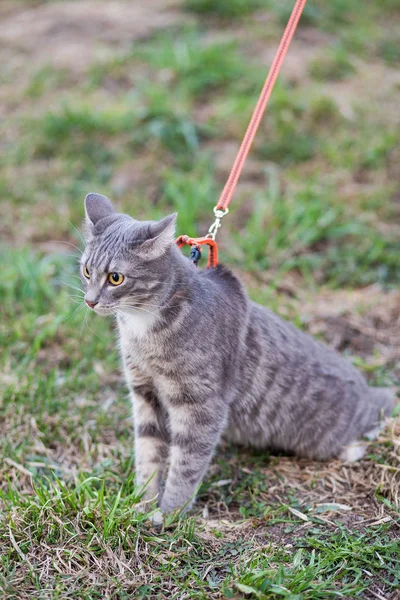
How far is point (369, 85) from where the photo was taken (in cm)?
661

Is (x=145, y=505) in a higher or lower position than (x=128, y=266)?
lower

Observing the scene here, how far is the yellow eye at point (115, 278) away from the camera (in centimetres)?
254

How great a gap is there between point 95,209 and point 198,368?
0.78 m

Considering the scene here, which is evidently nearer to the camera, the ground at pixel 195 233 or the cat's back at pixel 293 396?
the ground at pixel 195 233

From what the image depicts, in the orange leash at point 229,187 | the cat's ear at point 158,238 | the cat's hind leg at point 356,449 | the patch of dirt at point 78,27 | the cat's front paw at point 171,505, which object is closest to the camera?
the cat's ear at point 158,238

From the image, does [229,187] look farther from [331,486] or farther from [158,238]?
[331,486]

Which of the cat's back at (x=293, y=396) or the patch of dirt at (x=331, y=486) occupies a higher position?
the cat's back at (x=293, y=396)

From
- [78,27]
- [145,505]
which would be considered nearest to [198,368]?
[145,505]

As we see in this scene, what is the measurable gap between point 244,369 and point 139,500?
734 mm

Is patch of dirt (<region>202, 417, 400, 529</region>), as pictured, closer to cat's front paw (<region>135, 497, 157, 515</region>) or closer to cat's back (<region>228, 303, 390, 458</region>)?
cat's back (<region>228, 303, 390, 458</region>)

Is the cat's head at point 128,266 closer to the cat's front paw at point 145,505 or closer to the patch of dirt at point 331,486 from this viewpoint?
the cat's front paw at point 145,505

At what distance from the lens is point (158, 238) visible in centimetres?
252

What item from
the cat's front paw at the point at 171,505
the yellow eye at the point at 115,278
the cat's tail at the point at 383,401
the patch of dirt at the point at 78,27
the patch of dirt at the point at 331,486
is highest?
the patch of dirt at the point at 78,27

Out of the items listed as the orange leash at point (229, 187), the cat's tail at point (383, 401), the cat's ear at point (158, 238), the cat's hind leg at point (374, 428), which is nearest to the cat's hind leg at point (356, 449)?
the cat's hind leg at point (374, 428)
